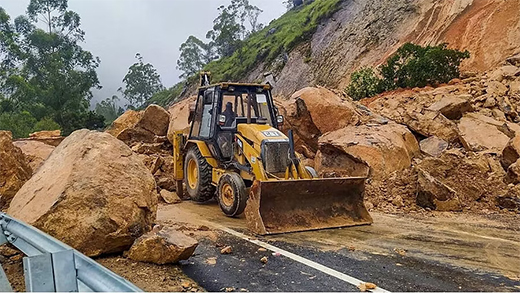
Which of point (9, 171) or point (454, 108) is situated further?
point (454, 108)

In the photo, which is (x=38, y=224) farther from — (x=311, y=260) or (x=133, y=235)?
(x=311, y=260)

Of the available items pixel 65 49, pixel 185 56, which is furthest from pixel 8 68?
pixel 185 56

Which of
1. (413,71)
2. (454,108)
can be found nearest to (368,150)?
(454,108)

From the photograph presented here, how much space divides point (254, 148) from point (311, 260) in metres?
3.08

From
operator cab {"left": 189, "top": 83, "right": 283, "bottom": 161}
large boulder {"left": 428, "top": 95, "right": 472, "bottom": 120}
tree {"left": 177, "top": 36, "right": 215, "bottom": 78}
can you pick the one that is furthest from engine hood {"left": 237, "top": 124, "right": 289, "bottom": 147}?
tree {"left": 177, "top": 36, "right": 215, "bottom": 78}

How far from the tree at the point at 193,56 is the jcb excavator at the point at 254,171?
2620 inches

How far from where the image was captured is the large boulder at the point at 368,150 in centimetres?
1024

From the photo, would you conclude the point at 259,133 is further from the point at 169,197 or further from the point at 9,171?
the point at 9,171

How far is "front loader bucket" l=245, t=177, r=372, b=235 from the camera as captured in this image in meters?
6.62

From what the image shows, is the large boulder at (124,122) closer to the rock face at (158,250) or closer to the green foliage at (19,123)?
the rock face at (158,250)

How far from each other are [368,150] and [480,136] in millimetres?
3303

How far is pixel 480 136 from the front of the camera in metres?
11.3

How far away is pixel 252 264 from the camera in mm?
5082

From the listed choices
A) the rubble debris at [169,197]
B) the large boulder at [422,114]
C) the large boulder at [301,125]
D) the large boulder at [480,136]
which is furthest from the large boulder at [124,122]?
the large boulder at [480,136]
